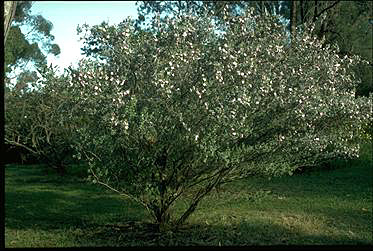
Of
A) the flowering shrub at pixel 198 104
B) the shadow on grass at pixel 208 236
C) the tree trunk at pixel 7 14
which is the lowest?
the shadow on grass at pixel 208 236

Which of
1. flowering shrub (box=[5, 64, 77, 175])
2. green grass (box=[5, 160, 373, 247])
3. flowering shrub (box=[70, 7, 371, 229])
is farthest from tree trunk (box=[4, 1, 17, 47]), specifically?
flowering shrub (box=[5, 64, 77, 175])

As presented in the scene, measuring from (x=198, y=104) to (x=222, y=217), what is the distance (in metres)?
2.71

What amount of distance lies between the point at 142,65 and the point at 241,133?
4.61 feet

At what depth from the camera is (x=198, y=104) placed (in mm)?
5930

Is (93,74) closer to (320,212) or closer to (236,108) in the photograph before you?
(236,108)

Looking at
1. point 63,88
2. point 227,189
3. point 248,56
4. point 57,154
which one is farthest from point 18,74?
point 248,56

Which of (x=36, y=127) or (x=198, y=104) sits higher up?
(x=36, y=127)

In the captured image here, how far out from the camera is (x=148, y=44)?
6.17 m

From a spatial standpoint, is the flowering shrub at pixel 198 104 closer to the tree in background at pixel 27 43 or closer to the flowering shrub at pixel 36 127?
the flowering shrub at pixel 36 127

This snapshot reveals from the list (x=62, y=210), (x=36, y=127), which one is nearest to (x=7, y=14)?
(x=62, y=210)

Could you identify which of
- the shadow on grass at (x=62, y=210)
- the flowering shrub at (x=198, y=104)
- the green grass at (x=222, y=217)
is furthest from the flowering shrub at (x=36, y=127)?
the flowering shrub at (x=198, y=104)

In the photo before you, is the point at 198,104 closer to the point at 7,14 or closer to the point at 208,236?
the point at 208,236

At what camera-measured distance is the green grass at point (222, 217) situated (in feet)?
22.4

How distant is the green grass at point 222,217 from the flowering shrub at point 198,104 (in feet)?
2.13
